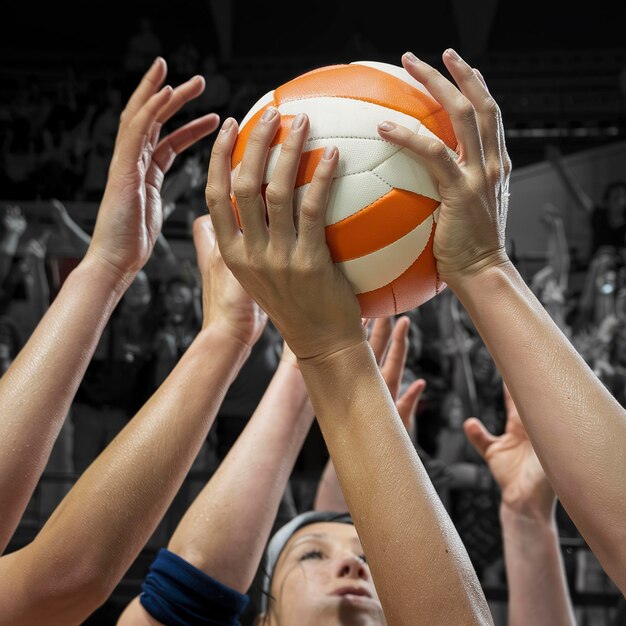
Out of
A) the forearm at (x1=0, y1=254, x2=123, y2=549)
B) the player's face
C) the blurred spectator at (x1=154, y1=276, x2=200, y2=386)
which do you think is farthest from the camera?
the blurred spectator at (x1=154, y1=276, x2=200, y2=386)

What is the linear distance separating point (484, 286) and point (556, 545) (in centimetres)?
119

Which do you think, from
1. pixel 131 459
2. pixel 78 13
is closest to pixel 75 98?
pixel 78 13

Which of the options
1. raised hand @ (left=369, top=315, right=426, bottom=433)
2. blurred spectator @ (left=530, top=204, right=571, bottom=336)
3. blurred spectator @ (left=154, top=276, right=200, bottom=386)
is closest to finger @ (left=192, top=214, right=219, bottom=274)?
raised hand @ (left=369, top=315, right=426, bottom=433)

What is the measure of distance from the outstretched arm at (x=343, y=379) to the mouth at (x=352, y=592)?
98 cm

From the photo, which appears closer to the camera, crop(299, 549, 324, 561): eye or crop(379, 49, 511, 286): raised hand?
crop(379, 49, 511, 286): raised hand

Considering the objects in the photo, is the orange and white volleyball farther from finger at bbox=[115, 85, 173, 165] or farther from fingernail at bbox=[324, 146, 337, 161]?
finger at bbox=[115, 85, 173, 165]

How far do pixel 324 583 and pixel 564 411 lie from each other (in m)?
1.17

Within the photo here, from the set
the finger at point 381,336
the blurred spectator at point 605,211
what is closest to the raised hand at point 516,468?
the finger at point 381,336

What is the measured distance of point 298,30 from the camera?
4.18 metres

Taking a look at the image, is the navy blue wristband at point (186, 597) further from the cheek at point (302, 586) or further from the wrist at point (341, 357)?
the wrist at point (341, 357)

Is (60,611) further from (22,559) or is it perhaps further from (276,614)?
(276,614)

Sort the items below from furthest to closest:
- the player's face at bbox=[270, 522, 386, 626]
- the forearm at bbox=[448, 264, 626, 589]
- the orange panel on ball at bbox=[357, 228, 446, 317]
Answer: the player's face at bbox=[270, 522, 386, 626], the orange panel on ball at bbox=[357, 228, 446, 317], the forearm at bbox=[448, 264, 626, 589]

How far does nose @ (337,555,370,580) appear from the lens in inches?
75.6

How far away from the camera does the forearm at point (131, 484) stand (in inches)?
47.4
